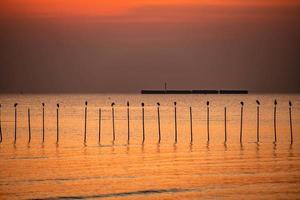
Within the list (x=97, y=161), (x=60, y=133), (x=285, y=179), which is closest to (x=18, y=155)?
(x=97, y=161)

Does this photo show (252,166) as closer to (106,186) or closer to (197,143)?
(106,186)

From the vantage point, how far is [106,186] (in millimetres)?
33344

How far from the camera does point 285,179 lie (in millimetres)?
35531

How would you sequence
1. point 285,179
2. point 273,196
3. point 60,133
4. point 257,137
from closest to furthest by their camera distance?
point 273,196 < point 285,179 < point 257,137 < point 60,133

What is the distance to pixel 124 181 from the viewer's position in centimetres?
3491

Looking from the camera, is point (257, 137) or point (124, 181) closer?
point (124, 181)

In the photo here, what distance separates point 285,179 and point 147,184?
679 cm

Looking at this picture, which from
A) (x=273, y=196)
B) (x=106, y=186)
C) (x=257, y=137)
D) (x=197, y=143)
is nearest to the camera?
(x=273, y=196)

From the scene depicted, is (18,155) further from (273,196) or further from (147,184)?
(273,196)

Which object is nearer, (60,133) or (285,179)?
(285,179)

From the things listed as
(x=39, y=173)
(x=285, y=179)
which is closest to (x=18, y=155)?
(x=39, y=173)

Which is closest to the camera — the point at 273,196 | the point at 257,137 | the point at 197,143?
the point at 273,196

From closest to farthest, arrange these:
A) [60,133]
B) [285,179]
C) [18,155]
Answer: [285,179], [18,155], [60,133]

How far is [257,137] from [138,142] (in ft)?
36.0
